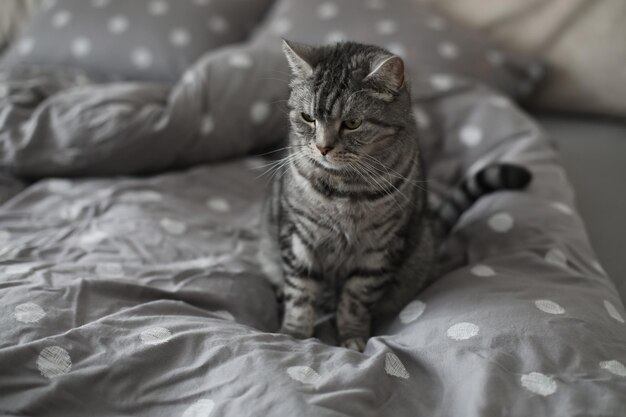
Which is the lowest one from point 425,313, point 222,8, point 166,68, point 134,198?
point 425,313

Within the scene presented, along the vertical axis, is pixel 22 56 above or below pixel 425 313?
above

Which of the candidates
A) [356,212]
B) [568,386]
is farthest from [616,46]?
[568,386]

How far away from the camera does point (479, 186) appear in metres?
1.39

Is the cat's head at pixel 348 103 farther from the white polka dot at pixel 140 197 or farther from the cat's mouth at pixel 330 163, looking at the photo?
the white polka dot at pixel 140 197

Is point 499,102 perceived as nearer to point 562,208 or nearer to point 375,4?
point 562,208

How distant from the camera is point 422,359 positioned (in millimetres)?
911

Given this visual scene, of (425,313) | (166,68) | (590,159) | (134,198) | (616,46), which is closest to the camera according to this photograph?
(425,313)

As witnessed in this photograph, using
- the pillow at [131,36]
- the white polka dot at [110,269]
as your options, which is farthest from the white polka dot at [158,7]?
the white polka dot at [110,269]

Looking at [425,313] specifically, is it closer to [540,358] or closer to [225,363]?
[540,358]

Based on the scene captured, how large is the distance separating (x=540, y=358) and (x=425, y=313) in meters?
0.24

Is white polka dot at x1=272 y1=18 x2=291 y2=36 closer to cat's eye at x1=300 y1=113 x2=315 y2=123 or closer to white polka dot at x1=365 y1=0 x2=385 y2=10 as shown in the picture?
white polka dot at x1=365 y1=0 x2=385 y2=10

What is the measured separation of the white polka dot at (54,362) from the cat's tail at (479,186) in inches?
36.2

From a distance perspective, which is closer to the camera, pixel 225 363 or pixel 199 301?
pixel 225 363

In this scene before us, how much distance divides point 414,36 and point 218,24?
75 cm
